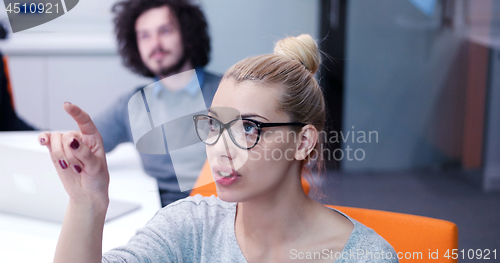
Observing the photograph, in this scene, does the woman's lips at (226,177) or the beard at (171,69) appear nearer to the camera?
the woman's lips at (226,177)

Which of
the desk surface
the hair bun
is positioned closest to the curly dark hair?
the desk surface

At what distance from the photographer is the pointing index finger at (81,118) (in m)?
0.69

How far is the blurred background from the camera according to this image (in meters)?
3.20

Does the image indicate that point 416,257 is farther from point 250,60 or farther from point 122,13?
point 122,13

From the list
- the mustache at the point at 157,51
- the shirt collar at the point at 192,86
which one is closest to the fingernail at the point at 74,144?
the shirt collar at the point at 192,86

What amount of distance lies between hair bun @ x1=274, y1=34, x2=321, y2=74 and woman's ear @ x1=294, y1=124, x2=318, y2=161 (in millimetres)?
173

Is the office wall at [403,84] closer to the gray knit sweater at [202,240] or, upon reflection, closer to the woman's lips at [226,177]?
the gray knit sweater at [202,240]

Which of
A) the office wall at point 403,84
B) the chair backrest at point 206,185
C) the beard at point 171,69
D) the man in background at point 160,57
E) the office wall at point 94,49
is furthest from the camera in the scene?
the office wall at point 403,84

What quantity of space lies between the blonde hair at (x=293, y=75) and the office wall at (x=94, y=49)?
2212 mm

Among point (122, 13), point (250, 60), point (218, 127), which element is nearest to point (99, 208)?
point (218, 127)

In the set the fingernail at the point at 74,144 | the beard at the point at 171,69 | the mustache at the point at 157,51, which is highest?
→ the fingernail at the point at 74,144

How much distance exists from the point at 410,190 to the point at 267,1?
187 centimetres

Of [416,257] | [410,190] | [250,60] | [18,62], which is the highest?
[250,60]

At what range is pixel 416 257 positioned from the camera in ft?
3.39
